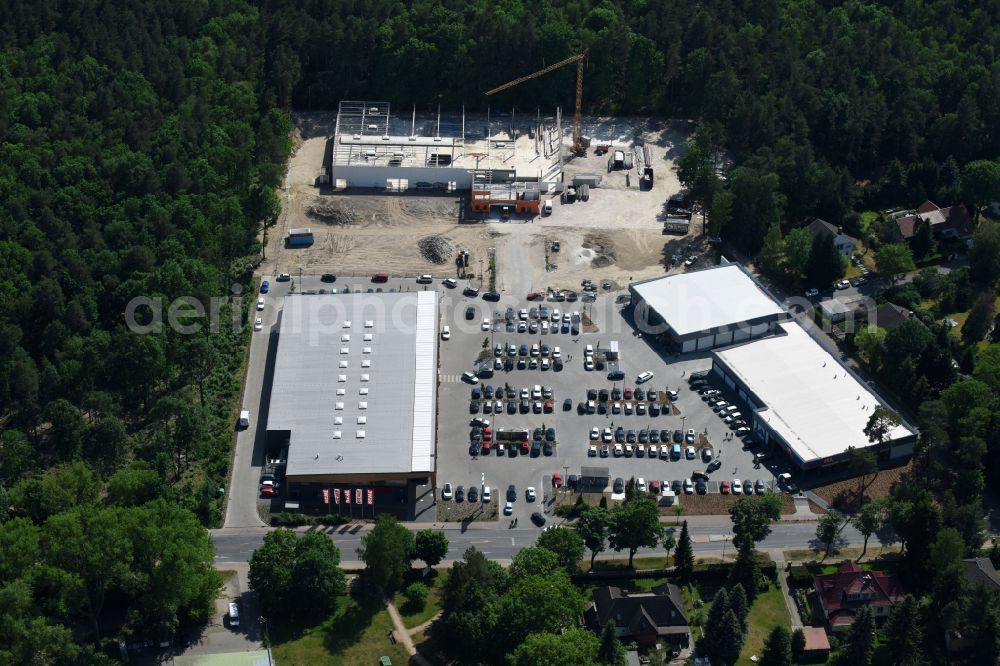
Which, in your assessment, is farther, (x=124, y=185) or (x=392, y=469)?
(x=124, y=185)

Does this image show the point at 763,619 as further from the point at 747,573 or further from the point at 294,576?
the point at 294,576

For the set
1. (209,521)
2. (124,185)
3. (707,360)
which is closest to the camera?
(209,521)

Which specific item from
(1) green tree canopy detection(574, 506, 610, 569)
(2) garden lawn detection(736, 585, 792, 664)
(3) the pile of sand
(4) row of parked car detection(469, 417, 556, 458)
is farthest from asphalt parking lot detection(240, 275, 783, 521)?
(2) garden lawn detection(736, 585, 792, 664)

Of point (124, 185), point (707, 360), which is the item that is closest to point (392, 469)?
point (707, 360)

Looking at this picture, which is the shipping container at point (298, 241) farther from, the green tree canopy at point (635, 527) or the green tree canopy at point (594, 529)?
the green tree canopy at point (635, 527)

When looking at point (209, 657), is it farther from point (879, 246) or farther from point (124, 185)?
point (879, 246)

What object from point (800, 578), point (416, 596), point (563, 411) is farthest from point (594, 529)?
point (563, 411)

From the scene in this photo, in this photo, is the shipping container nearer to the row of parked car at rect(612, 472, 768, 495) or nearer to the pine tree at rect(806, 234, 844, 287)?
the row of parked car at rect(612, 472, 768, 495)
